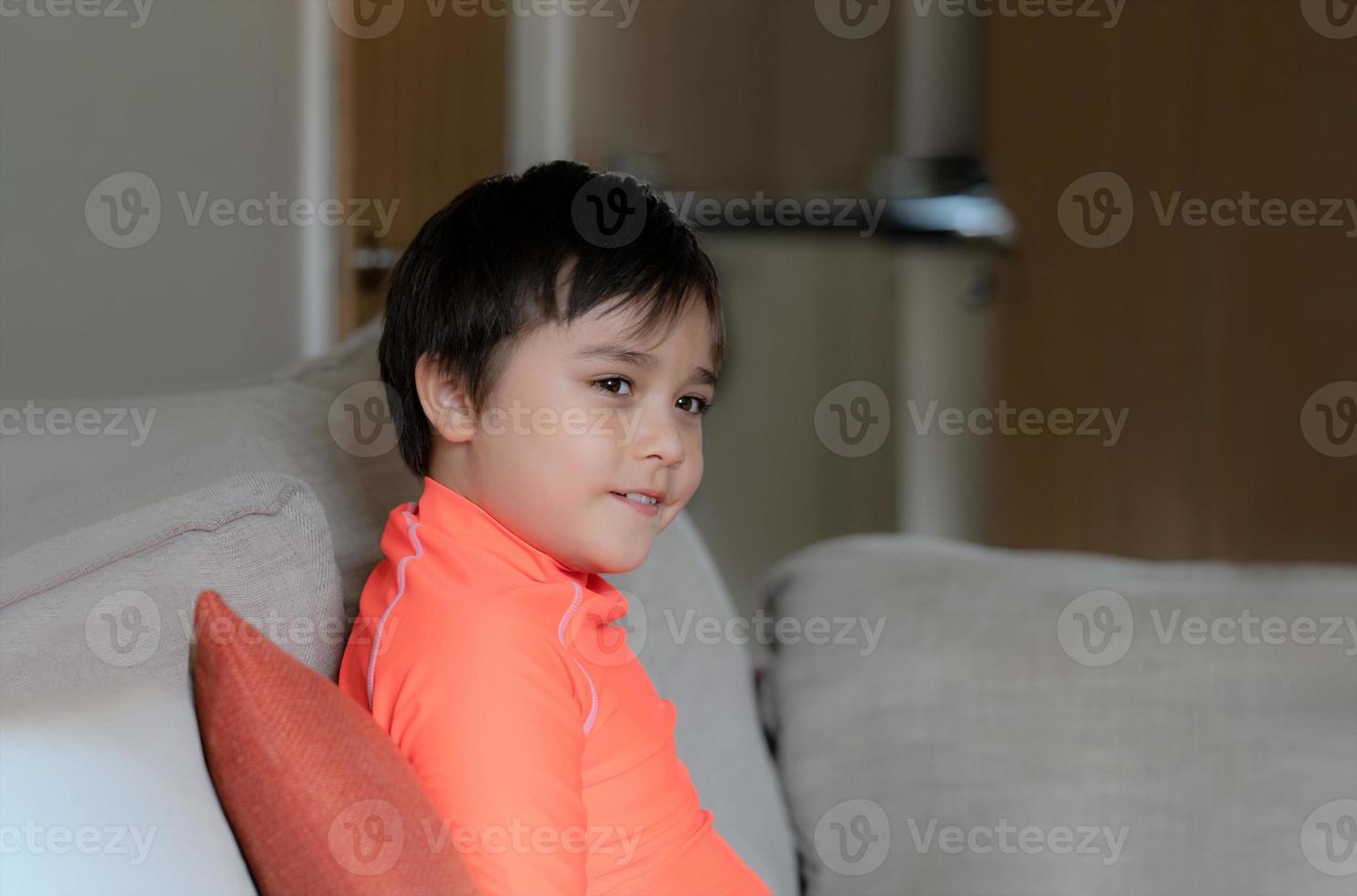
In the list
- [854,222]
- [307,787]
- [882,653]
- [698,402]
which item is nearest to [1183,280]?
[854,222]

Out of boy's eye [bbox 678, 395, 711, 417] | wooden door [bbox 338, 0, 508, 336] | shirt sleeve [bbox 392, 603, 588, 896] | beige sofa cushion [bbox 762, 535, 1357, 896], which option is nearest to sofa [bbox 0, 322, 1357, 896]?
beige sofa cushion [bbox 762, 535, 1357, 896]

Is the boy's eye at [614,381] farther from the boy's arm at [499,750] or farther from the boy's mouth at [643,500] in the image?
the boy's arm at [499,750]

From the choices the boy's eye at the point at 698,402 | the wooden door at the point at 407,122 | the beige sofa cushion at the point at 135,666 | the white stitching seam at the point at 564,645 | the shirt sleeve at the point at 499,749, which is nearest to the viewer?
the beige sofa cushion at the point at 135,666

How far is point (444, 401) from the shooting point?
881mm

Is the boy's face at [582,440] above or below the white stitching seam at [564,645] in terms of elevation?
above

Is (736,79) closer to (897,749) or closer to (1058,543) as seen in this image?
(1058,543)

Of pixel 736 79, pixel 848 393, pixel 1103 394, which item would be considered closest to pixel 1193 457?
pixel 1103 394

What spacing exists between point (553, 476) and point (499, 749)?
0.66 feet

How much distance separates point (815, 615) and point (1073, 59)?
7.04 ft

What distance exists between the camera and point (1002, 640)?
1300 millimetres

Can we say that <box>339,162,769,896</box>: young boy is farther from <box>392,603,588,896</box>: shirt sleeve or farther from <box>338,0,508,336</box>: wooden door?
<box>338,0,508,336</box>: wooden door

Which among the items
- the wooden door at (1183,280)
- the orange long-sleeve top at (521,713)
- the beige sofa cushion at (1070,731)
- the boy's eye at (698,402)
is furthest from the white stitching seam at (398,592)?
the wooden door at (1183,280)

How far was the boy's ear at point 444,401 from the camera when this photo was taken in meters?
0.87

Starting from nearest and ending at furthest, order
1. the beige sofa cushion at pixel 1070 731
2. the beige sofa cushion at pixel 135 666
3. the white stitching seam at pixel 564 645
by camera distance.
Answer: the beige sofa cushion at pixel 135 666 < the white stitching seam at pixel 564 645 < the beige sofa cushion at pixel 1070 731
